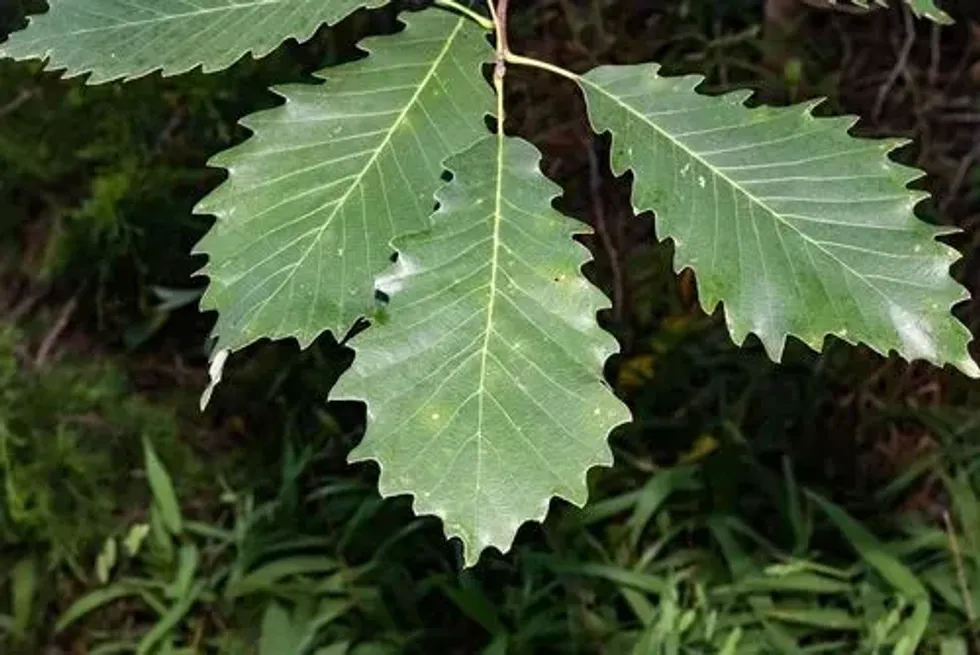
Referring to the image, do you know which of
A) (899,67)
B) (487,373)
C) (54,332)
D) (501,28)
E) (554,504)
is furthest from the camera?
(54,332)

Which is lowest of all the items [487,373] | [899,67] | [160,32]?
[899,67]

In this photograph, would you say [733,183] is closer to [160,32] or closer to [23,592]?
[160,32]

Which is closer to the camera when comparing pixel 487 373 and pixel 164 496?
pixel 487 373

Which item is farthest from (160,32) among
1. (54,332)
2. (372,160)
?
(54,332)

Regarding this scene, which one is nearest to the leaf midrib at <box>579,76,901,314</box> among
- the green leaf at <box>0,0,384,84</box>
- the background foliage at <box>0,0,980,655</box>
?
the green leaf at <box>0,0,384,84</box>

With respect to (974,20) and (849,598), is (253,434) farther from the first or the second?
(974,20)
